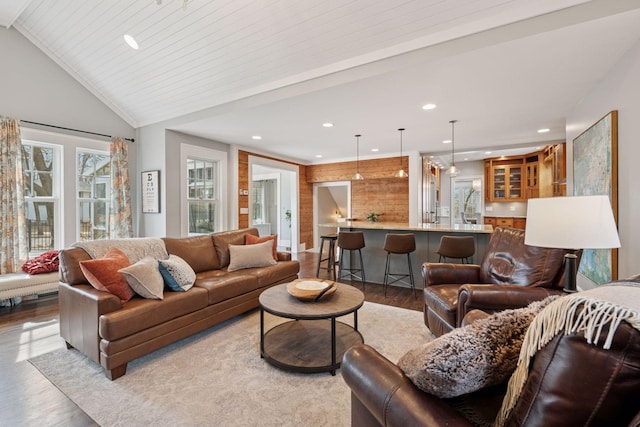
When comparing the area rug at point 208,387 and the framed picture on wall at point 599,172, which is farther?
the framed picture on wall at point 599,172

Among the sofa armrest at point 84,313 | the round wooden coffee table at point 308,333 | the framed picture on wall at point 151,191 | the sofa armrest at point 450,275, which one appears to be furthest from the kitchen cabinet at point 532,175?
the sofa armrest at point 84,313

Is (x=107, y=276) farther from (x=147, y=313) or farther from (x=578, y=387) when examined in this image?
(x=578, y=387)

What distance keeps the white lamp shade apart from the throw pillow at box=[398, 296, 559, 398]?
0.98 meters

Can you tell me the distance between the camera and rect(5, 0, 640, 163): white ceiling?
2264 millimetres

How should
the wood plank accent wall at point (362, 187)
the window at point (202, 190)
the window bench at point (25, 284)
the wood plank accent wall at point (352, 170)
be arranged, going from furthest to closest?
the wood plank accent wall at point (352, 170)
the wood plank accent wall at point (362, 187)
the window at point (202, 190)
the window bench at point (25, 284)

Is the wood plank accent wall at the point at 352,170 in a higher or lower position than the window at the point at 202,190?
higher

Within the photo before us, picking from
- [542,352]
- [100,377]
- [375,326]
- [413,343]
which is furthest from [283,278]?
Result: [542,352]

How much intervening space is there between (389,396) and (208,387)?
150 centimetres

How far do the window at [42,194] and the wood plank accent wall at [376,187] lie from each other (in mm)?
5282

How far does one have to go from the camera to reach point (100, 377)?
207 centimetres

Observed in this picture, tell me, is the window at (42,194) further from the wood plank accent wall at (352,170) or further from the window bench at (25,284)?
the wood plank accent wall at (352,170)

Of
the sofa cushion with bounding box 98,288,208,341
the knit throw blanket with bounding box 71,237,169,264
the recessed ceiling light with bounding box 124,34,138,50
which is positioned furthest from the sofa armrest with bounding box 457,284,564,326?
the recessed ceiling light with bounding box 124,34,138,50

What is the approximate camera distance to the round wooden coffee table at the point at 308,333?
2.08 meters

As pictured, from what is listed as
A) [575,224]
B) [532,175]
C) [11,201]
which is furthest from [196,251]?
[532,175]
